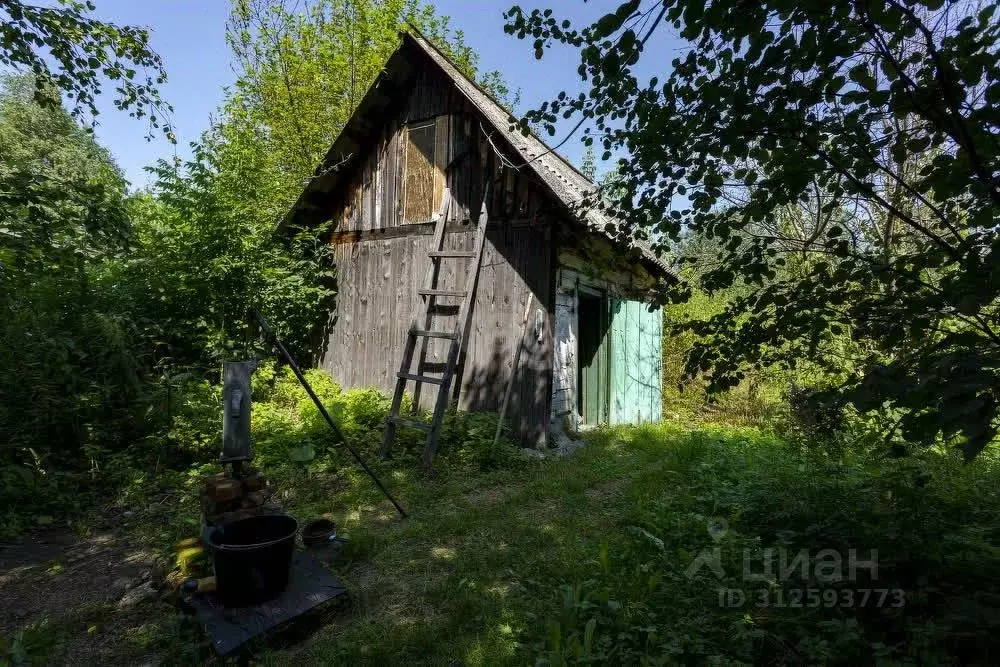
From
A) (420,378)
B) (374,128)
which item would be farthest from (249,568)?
(374,128)

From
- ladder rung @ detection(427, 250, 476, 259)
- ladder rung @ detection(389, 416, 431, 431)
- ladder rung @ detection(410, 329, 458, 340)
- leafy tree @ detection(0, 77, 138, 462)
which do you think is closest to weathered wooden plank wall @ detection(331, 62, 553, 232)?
ladder rung @ detection(427, 250, 476, 259)

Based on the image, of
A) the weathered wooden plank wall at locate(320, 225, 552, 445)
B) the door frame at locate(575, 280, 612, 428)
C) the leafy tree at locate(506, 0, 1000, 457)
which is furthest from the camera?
the door frame at locate(575, 280, 612, 428)

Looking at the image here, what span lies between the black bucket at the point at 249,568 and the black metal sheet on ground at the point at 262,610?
0.17 feet

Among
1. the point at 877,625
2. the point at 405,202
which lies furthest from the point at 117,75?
the point at 877,625

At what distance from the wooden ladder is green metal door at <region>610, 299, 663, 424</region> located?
2.84 meters

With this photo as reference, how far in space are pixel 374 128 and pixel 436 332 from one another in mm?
3848

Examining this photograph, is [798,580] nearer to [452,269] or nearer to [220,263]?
[452,269]

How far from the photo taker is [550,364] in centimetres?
642

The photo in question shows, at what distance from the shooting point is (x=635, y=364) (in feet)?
29.3

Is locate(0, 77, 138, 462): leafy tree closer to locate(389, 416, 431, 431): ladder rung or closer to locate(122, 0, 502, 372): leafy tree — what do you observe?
locate(122, 0, 502, 372): leafy tree

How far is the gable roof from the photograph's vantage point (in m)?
6.22

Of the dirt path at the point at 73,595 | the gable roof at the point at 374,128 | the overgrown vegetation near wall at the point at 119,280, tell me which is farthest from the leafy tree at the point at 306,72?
the dirt path at the point at 73,595

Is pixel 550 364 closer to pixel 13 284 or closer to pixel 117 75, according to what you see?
pixel 13 284

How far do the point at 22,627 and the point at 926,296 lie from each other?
5190mm
